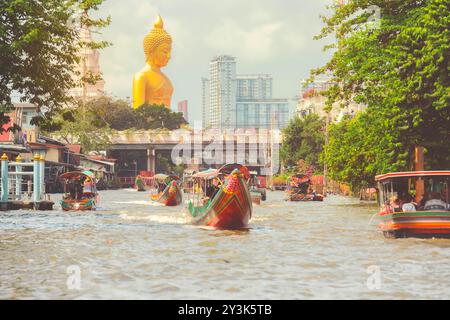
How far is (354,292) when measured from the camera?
12.9 meters

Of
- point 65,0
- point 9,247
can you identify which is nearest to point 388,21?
point 65,0

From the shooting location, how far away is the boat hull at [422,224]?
68.5 feet

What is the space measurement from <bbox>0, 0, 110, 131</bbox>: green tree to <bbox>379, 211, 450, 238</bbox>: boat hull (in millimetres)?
11670

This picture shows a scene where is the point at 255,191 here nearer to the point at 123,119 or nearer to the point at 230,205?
the point at 230,205

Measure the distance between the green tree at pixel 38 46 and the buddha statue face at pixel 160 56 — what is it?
110 metres

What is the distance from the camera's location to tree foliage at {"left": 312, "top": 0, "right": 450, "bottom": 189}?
27344mm

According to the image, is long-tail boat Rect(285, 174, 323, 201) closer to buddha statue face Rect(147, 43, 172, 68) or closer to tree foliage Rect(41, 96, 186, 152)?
tree foliage Rect(41, 96, 186, 152)

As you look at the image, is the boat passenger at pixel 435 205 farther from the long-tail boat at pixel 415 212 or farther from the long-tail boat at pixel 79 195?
the long-tail boat at pixel 79 195

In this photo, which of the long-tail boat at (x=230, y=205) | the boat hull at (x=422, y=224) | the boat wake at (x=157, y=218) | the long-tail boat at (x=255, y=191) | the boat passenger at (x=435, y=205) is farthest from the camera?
the long-tail boat at (x=255, y=191)

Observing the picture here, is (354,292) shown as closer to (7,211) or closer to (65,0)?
(65,0)

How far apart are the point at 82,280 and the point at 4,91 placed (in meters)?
14.1

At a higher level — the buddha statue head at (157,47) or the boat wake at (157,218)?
the buddha statue head at (157,47)

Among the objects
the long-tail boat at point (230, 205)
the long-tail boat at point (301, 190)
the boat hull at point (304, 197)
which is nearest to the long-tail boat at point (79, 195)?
the long-tail boat at point (230, 205)
